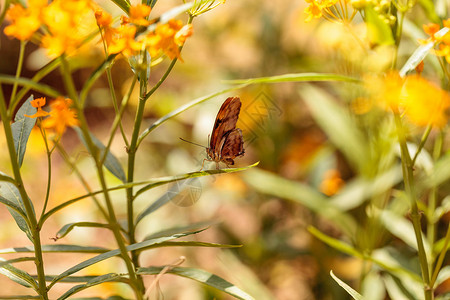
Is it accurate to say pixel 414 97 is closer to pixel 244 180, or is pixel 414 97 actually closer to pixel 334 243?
pixel 334 243

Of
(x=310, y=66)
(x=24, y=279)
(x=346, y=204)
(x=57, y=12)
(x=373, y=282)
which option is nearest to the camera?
(x=57, y=12)

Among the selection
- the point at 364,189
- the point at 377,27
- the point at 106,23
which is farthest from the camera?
the point at 364,189

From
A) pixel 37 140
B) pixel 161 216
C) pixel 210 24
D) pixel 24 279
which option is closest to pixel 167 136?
pixel 161 216

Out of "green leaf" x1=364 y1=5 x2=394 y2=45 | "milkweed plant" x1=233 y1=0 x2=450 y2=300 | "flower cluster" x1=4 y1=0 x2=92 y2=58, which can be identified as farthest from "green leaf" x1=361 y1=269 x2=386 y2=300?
"flower cluster" x1=4 y1=0 x2=92 y2=58

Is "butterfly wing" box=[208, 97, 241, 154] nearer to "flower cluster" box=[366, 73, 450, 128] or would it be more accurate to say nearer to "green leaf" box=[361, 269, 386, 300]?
"flower cluster" box=[366, 73, 450, 128]

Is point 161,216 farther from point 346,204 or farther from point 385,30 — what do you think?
point 385,30

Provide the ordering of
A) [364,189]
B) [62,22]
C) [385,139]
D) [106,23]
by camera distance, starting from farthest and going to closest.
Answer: [364,189], [385,139], [106,23], [62,22]

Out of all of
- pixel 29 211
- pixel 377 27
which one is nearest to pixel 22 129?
pixel 29 211
